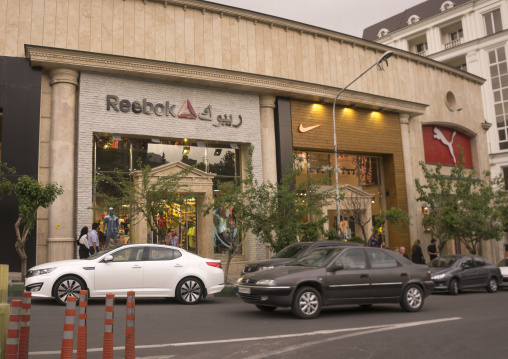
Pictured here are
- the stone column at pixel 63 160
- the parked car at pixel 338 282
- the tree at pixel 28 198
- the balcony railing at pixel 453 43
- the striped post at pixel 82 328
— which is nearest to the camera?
the striped post at pixel 82 328

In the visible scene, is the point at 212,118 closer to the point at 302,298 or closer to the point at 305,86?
the point at 305,86

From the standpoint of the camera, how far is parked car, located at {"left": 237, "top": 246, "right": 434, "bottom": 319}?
9508mm

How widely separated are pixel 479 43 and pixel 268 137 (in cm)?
3493

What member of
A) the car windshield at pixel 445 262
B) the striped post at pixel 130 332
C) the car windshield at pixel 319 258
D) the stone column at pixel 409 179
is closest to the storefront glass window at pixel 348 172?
the stone column at pixel 409 179

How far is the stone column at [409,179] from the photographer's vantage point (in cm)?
2719

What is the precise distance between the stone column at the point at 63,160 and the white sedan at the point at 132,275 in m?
6.58

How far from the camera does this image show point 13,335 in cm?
468

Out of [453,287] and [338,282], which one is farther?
[453,287]

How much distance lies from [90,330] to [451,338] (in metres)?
6.02

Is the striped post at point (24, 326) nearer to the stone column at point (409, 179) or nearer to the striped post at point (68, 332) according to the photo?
the striped post at point (68, 332)

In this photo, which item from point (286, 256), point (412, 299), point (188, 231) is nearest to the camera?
point (412, 299)

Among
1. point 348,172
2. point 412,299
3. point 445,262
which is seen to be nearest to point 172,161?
point 348,172

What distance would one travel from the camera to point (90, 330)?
8195mm

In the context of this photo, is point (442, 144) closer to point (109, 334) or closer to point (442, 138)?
point (442, 138)
